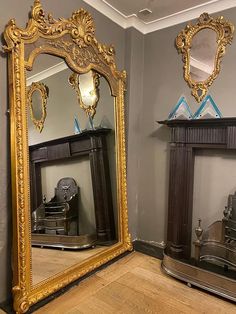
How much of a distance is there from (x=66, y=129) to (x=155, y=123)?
95cm

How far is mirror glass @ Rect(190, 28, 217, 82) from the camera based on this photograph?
2092mm

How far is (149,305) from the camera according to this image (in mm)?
1665

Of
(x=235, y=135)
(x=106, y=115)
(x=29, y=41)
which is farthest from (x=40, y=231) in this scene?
(x=235, y=135)

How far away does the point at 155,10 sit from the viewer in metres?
2.19

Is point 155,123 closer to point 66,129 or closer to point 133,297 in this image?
point 66,129

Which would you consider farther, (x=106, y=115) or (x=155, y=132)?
(x=155, y=132)

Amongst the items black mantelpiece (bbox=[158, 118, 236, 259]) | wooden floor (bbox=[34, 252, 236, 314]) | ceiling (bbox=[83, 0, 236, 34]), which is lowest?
wooden floor (bbox=[34, 252, 236, 314])

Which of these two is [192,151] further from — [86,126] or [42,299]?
[42,299]

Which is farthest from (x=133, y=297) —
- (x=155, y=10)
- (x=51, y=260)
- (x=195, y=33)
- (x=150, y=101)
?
(x=155, y=10)

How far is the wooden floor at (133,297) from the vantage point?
1619 millimetres

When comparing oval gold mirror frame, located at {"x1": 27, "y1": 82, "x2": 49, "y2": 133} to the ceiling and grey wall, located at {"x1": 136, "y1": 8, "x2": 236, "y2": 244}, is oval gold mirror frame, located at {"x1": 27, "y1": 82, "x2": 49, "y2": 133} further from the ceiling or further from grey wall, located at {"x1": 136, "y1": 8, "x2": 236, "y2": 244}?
grey wall, located at {"x1": 136, "y1": 8, "x2": 236, "y2": 244}

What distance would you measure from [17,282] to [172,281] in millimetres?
1147

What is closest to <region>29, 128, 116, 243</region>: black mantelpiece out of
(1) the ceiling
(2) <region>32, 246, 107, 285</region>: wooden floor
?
(2) <region>32, 246, 107, 285</region>: wooden floor

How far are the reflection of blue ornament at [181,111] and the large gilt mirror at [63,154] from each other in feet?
1.58
